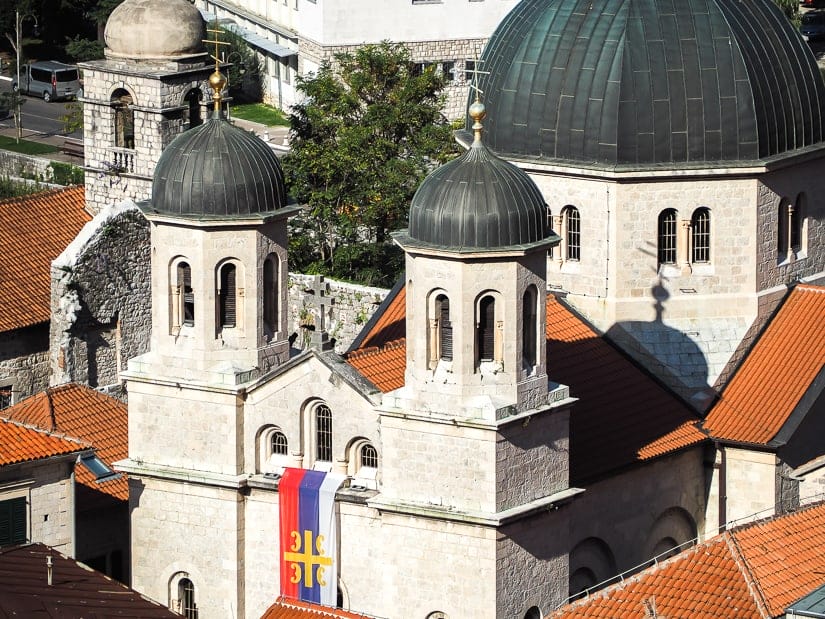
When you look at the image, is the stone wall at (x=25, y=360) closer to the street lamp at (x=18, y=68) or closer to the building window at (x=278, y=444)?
the building window at (x=278, y=444)

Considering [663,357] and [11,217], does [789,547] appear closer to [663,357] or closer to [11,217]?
[663,357]

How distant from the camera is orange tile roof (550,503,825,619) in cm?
5372

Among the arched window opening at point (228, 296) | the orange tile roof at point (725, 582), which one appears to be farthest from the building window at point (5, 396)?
the orange tile roof at point (725, 582)

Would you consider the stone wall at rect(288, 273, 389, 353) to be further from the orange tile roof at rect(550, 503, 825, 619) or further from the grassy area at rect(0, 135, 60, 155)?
the grassy area at rect(0, 135, 60, 155)

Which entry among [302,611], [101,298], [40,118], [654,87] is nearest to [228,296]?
[302,611]

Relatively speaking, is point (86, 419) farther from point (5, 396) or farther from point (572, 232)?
point (572, 232)

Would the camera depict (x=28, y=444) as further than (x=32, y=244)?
No

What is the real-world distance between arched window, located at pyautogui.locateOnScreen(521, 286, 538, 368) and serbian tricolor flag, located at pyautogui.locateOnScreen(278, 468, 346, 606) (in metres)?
4.89

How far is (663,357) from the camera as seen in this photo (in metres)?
64.0

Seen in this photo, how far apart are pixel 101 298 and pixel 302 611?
1936cm

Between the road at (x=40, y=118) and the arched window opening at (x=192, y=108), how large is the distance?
1243 inches

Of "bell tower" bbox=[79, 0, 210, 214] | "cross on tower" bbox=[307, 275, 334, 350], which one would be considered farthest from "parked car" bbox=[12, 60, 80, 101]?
"cross on tower" bbox=[307, 275, 334, 350]

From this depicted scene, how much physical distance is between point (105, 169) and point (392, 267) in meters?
12.1

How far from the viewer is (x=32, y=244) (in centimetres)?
7344
